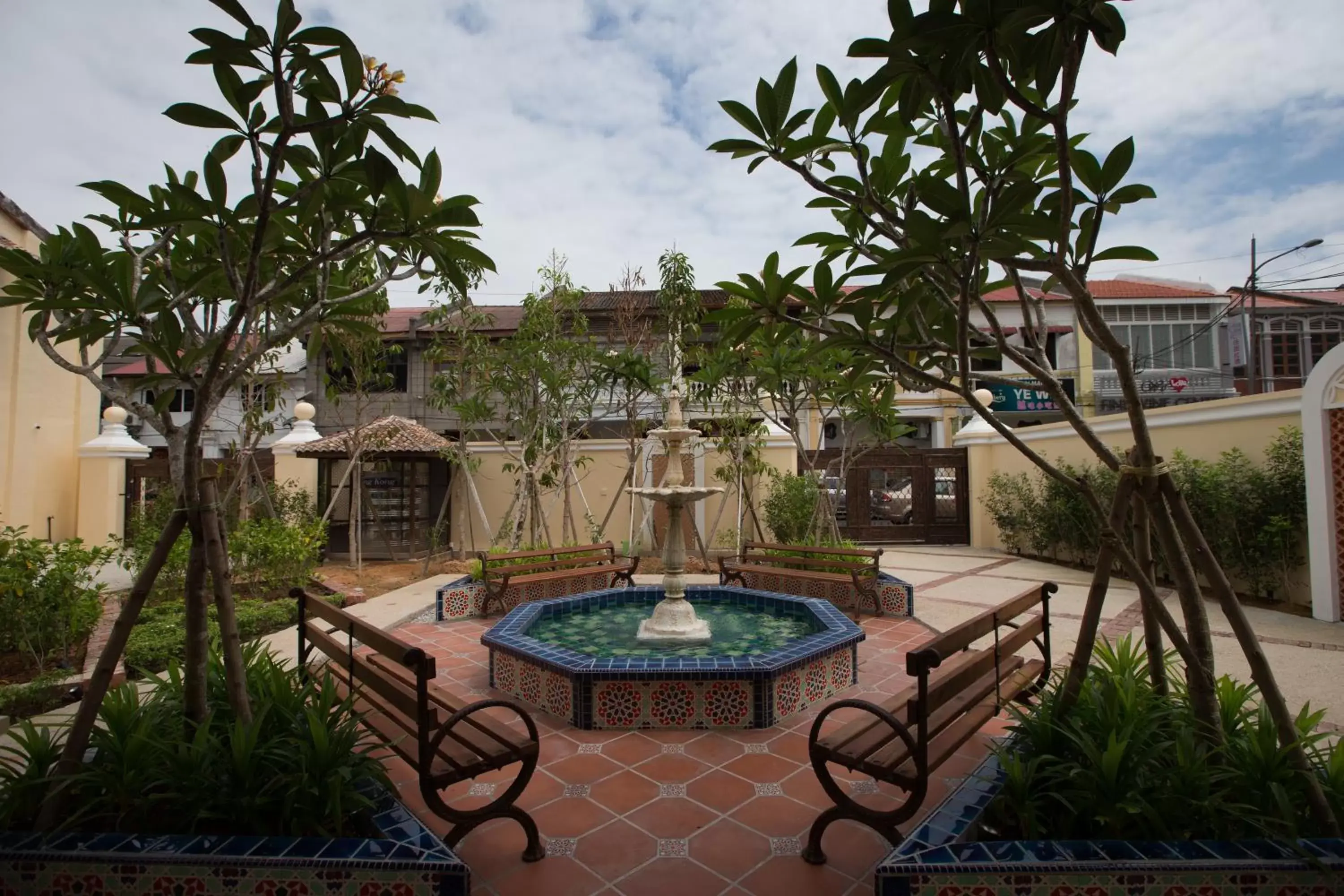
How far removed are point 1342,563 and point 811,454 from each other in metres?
9.07

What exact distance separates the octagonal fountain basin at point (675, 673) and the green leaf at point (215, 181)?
105 inches

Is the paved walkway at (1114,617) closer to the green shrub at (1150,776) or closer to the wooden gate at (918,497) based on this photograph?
the wooden gate at (918,497)

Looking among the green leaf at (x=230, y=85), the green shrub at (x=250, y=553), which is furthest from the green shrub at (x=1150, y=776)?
the green shrub at (x=250, y=553)

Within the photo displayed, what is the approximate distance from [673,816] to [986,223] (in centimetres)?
244

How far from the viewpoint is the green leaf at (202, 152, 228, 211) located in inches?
83.2

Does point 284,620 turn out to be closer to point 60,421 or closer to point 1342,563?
point 60,421

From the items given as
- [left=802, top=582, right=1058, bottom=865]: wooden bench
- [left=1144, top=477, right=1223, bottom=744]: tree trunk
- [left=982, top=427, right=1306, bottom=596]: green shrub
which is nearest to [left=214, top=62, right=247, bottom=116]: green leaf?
[left=802, top=582, right=1058, bottom=865]: wooden bench

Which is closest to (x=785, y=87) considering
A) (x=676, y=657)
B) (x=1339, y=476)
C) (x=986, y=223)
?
(x=986, y=223)

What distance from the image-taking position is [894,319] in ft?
7.48

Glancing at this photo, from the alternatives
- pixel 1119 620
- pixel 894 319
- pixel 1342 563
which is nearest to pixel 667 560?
pixel 894 319

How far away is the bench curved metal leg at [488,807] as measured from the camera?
2332mm

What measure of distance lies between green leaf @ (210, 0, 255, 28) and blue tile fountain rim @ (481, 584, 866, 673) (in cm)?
305

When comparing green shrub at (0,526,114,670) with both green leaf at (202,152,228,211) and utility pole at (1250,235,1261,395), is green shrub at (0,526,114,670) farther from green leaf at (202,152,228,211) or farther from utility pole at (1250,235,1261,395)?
utility pole at (1250,235,1261,395)

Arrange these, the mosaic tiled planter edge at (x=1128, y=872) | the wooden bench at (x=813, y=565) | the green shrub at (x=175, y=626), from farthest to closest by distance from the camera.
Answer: the wooden bench at (x=813, y=565)
the green shrub at (x=175, y=626)
the mosaic tiled planter edge at (x=1128, y=872)
